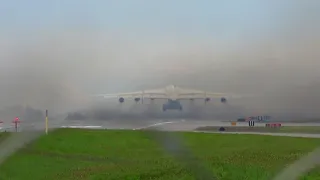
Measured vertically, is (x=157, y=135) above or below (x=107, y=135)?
above

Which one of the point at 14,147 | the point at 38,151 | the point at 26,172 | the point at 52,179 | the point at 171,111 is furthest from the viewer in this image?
the point at 171,111

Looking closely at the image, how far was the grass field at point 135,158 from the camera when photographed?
11.6 metres

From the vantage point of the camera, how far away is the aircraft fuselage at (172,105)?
42531 millimetres

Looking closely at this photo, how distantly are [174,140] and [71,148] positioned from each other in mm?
16375

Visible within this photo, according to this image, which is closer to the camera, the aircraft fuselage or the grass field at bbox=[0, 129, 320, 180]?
the grass field at bbox=[0, 129, 320, 180]

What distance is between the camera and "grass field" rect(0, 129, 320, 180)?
458 inches

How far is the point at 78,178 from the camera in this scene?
12.0 metres

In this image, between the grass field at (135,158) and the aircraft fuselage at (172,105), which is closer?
the grass field at (135,158)

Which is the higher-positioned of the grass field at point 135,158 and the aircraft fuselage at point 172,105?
the aircraft fuselage at point 172,105

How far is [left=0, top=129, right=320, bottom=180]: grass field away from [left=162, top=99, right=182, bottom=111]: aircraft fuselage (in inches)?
742

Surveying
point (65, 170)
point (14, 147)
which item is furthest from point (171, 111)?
point (14, 147)

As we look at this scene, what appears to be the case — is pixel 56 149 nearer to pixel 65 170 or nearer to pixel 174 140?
pixel 65 170

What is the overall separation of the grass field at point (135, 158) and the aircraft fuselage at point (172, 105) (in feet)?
61.8

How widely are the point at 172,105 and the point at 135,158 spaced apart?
89.3 ft
